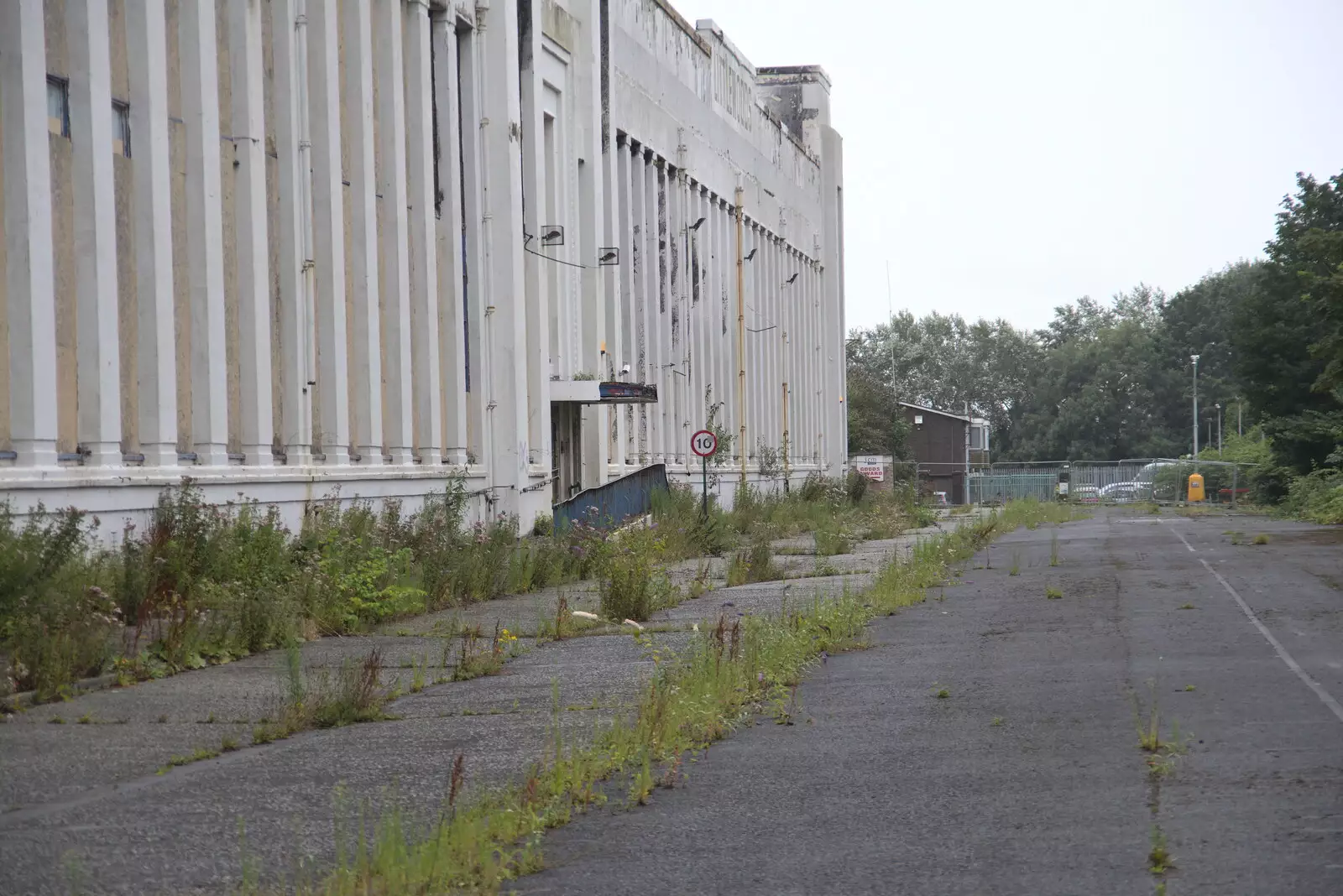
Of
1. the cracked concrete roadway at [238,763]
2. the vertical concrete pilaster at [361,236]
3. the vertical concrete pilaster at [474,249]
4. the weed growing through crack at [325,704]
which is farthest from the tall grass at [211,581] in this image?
the vertical concrete pilaster at [474,249]

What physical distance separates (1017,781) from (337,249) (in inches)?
599

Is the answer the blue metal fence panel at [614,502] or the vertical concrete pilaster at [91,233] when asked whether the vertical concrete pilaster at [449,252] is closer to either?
the blue metal fence panel at [614,502]

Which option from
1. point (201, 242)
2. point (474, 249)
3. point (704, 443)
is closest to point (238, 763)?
point (201, 242)

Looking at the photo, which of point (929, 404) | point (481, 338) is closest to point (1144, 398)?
point (929, 404)

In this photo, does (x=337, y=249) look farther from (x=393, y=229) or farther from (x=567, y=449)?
(x=567, y=449)

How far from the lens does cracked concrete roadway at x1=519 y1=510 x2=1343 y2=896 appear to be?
224 inches

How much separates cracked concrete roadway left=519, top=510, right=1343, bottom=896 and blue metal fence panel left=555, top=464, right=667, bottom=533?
12101 millimetres

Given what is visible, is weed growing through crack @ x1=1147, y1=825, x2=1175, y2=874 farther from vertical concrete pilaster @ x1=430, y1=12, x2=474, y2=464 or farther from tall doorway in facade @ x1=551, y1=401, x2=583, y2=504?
tall doorway in facade @ x1=551, y1=401, x2=583, y2=504

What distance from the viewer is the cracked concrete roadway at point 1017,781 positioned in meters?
5.69

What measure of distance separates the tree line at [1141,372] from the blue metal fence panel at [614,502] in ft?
79.2

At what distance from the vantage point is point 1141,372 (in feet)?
414

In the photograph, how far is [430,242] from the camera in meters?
24.0

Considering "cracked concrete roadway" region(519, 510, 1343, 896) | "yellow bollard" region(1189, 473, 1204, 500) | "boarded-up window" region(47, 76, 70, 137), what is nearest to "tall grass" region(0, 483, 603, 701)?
"boarded-up window" region(47, 76, 70, 137)

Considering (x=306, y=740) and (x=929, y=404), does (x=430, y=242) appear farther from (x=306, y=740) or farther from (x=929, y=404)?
(x=929, y=404)
